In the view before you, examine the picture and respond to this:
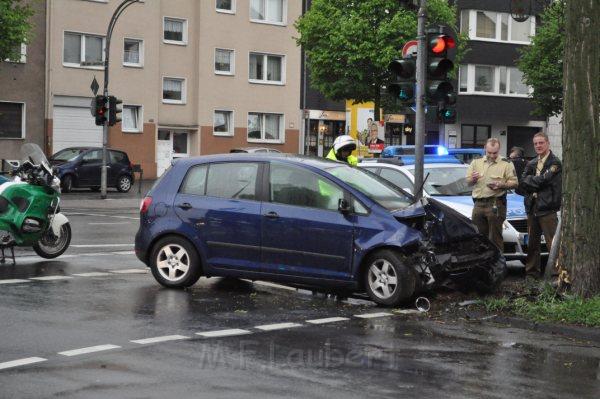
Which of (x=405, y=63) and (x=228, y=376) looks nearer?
(x=228, y=376)

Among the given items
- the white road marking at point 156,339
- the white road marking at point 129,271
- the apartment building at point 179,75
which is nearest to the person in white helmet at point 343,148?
the white road marking at point 129,271

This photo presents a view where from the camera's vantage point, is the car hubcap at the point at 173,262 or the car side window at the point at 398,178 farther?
the car side window at the point at 398,178

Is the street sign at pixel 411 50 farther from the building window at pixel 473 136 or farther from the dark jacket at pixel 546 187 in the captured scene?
the building window at pixel 473 136

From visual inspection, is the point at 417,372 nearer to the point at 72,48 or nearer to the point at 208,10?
the point at 72,48

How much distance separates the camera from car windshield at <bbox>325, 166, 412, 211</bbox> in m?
12.1

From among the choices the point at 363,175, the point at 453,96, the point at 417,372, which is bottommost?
the point at 417,372

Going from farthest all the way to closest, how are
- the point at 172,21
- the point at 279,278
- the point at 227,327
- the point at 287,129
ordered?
the point at 287,129, the point at 172,21, the point at 279,278, the point at 227,327

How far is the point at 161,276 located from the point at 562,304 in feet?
15.5

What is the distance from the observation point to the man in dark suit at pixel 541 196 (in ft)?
46.3

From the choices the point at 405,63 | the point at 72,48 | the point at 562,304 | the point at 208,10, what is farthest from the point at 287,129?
the point at 562,304

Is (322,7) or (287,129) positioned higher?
(322,7)

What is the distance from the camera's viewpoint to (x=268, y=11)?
56531mm

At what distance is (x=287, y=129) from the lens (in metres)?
57.6

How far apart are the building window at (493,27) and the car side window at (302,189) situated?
50.1m
